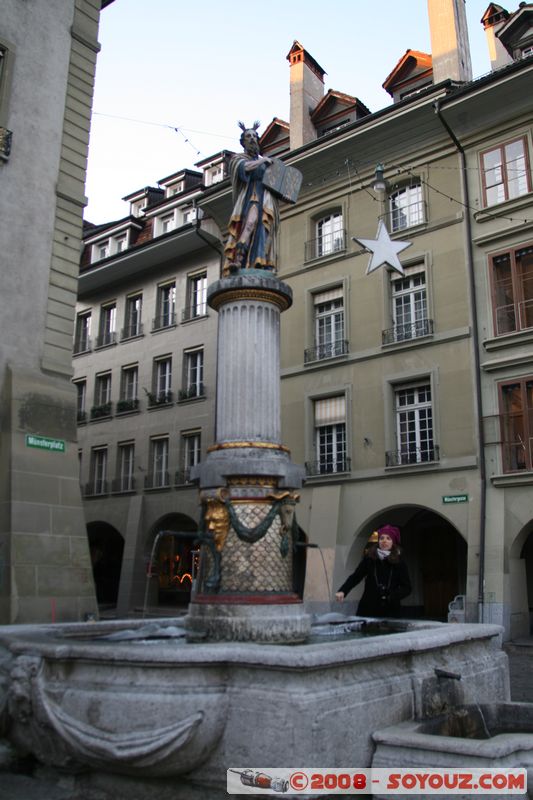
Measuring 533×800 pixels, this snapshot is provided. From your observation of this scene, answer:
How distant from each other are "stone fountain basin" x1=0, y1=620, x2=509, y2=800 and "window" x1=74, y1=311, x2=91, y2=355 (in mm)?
28747

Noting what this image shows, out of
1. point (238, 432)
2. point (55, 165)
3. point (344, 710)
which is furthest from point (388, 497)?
point (344, 710)

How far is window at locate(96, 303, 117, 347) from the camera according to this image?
32531mm

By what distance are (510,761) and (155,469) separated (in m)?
25.2

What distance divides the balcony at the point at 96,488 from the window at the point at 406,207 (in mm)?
15721

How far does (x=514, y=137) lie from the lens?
20.5 meters

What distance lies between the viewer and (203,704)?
4898mm

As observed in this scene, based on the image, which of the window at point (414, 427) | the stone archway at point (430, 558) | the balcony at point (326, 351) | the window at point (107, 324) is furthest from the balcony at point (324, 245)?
the window at point (107, 324)

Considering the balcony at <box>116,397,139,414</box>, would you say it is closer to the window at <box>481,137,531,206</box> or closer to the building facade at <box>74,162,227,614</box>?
the building facade at <box>74,162,227,614</box>

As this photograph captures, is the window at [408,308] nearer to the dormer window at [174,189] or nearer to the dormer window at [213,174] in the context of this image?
the dormer window at [213,174]

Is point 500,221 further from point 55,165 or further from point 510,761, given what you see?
point 510,761

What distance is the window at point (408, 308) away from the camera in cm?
2188

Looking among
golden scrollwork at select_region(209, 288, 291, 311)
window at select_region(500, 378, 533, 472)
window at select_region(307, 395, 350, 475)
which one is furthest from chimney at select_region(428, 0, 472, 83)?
golden scrollwork at select_region(209, 288, 291, 311)

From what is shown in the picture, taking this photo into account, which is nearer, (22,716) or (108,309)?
(22,716)

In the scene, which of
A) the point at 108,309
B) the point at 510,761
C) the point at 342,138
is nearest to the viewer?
the point at 510,761
